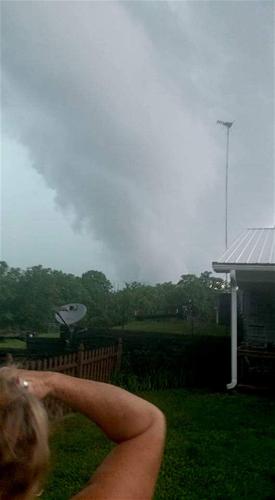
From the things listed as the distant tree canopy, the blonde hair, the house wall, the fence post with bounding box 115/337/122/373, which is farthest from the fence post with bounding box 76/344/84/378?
the distant tree canopy

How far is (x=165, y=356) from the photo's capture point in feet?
37.3

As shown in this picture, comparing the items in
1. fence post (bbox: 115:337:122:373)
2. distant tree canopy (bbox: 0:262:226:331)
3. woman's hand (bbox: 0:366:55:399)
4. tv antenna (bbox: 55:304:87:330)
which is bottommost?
woman's hand (bbox: 0:366:55:399)

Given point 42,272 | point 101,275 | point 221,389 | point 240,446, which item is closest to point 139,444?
point 240,446

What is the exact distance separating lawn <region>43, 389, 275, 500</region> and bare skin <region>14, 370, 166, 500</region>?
2.91m

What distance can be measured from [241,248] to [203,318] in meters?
12.2

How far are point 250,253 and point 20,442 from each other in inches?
402

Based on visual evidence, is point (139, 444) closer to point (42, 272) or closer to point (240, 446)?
point (240, 446)

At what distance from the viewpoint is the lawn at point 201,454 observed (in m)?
4.98

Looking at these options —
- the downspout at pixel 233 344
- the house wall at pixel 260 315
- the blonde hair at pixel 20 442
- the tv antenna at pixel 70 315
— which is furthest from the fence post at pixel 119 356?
the blonde hair at pixel 20 442

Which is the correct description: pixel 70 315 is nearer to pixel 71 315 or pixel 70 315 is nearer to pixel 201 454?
pixel 71 315

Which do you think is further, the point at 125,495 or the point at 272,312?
the point at 272,312

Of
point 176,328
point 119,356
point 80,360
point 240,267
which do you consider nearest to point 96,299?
point 176,328

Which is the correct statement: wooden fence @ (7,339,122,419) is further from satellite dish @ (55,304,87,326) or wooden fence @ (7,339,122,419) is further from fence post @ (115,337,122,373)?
satellite dish @ (55,304,87,326)

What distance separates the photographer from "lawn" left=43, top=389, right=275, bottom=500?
4980 mm
